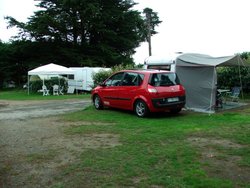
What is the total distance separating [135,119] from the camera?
404 inches

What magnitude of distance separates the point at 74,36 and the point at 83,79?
1288 centimetres

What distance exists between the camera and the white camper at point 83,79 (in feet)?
80.2

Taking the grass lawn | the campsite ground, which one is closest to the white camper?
the campsite ground

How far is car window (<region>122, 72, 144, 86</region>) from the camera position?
35.5 ft

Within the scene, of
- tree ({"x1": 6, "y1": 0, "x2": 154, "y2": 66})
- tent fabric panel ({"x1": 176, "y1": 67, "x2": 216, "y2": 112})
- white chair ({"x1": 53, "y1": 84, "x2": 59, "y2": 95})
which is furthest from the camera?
tree ({"x1": 6, "y1": 0, "x2": 154, "y2": 66})

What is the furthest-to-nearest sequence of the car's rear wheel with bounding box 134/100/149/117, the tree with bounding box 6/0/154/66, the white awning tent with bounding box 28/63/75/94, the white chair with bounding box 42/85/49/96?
1. the tree with bounding box 6/0/154/66
2. the white chair with bounding box 42/85/49/96
3. the white awning tent with bounding box 28/63/75/94
4. the car's rear wheel with bounding box 134/100/149/117

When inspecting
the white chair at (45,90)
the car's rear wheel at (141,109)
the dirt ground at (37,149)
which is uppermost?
the white chair at (45,90)

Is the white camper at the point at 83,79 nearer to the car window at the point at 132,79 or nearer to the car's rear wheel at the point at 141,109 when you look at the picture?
the car window at the point at 132,79

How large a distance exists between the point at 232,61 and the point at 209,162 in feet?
26.5

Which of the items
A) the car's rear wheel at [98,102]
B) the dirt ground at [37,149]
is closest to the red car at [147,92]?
the car's rear wheel at [98,102]

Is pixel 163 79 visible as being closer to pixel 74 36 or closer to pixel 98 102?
pixel 98 102

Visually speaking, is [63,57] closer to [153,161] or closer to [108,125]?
[108,125]

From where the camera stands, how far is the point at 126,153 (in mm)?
5953

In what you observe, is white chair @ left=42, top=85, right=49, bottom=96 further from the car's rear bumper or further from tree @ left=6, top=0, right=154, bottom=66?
the car's rear bumper
